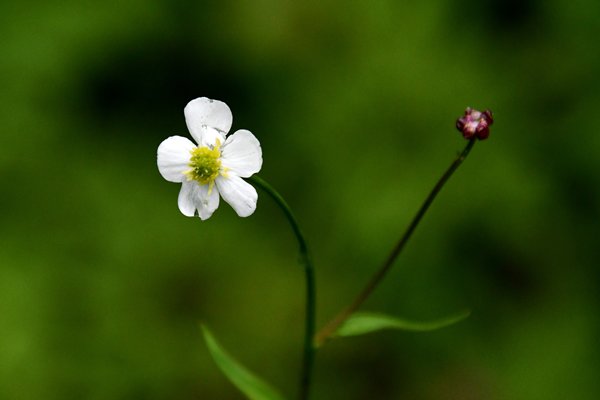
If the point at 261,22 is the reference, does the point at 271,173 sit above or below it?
below

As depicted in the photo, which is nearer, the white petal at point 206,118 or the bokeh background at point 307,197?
the white petal at point 206,118

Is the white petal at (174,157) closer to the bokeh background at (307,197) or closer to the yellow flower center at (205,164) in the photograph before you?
the yellow flower center at (205,164)

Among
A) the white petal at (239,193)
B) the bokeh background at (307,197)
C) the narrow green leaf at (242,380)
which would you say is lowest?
the narrow green leaf at (242,380)

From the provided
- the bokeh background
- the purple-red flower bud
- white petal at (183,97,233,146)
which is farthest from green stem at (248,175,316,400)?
the bokeh background

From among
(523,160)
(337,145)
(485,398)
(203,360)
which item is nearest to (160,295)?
(203,360)

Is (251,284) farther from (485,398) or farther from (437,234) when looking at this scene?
(485,398)

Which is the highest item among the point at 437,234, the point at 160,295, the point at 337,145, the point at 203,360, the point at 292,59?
the point at 292,59

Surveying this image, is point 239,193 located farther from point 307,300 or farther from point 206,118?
point 307,300

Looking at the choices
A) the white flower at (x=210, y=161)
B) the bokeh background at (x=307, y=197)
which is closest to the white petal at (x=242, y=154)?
the white flower at (x=210, y=161)
